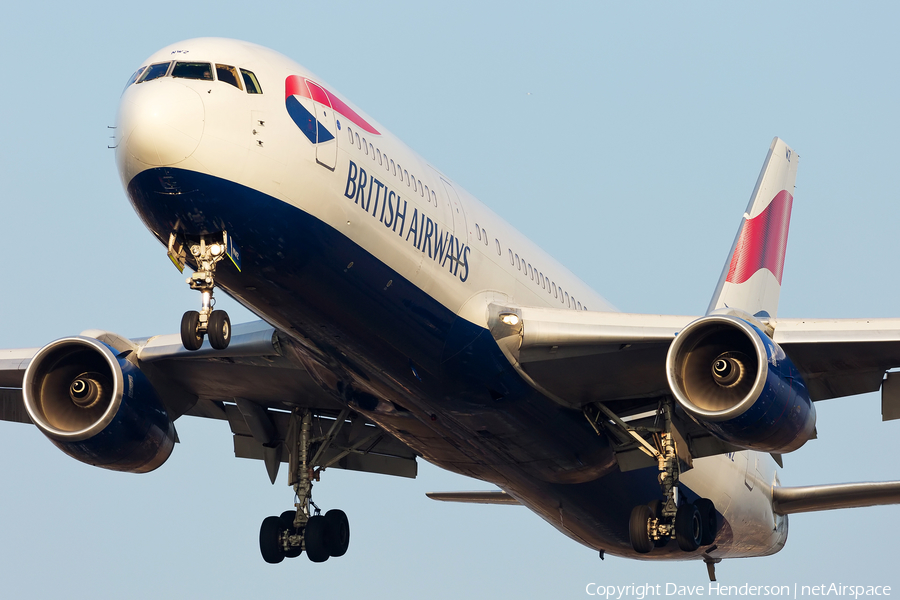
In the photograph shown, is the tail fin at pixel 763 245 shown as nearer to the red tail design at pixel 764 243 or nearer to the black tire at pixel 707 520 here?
the red tail design at pixel 764 243

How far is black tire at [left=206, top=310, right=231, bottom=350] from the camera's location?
1734cm

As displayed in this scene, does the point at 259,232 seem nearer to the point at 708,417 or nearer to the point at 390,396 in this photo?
the point at 390,396

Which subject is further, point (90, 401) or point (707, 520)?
point (707, 520)

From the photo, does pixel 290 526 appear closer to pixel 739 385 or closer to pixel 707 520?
pixel 707 520

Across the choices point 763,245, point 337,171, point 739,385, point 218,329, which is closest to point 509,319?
point 739,385

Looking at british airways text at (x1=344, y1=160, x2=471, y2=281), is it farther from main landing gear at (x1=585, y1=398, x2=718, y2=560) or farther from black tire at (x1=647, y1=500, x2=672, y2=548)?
black tire at (x1=647, y1=500, x2=672, y2=548)

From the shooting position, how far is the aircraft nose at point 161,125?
16.7m

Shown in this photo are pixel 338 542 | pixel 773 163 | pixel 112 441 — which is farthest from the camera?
pixel 773 163

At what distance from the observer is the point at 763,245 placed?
32312mm

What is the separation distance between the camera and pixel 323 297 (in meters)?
18.7

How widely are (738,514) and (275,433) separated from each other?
1056 centimetres

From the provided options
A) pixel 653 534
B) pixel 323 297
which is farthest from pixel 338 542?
pixel 323 297

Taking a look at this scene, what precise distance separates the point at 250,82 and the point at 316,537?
403 inches

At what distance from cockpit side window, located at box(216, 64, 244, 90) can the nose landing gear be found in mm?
2155
